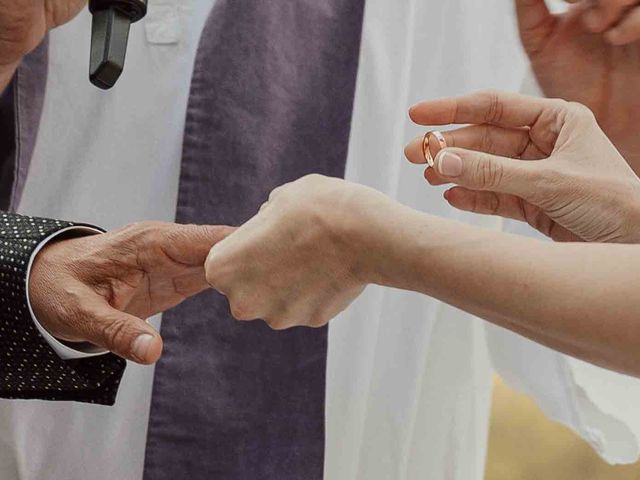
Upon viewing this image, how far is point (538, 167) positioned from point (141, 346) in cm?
31

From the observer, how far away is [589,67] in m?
0.87

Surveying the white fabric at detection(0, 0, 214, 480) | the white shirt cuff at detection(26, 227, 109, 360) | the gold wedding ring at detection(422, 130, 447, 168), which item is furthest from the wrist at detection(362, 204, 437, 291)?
the white fabric at detection(0, 0, 214, 480)

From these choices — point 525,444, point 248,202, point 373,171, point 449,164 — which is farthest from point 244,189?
point 525,444

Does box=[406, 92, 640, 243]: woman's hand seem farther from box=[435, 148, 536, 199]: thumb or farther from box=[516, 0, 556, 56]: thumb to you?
box=[516, 0, 556, 56]: thumb

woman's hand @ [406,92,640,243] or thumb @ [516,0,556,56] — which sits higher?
thumb @ [516,0,556,56]

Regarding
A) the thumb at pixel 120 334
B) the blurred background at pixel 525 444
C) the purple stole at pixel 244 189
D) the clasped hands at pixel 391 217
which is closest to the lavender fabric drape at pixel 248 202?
the purple stole at pixel 244 189

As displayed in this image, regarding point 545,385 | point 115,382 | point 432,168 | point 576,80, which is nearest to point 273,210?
point 432,168

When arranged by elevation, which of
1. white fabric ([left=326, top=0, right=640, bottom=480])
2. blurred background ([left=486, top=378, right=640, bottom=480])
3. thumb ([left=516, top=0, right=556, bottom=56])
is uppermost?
thumb ([left=516, top=0, right=556, bottom=56])

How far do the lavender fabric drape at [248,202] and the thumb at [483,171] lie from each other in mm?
347

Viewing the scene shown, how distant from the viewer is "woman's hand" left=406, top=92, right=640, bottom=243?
26.2 inches

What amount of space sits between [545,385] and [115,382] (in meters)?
0.45

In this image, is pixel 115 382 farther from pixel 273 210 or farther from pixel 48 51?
pixel 48 51

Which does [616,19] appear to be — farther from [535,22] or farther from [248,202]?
[248,202]

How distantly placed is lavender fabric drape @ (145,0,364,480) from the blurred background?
1.95ft
